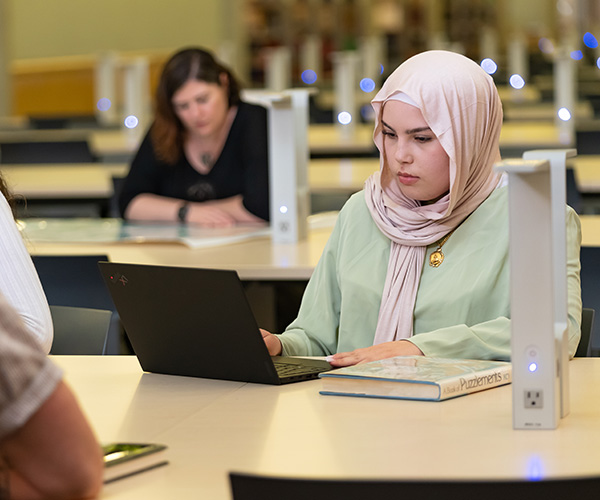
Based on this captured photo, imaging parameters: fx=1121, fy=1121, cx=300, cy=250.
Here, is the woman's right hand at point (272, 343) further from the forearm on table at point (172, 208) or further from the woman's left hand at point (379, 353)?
the forearm on table at point (172, 208)

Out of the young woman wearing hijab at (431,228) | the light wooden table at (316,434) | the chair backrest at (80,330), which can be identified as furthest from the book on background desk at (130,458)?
the chair backrest at (80,330)

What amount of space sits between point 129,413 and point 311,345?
0.57 metres

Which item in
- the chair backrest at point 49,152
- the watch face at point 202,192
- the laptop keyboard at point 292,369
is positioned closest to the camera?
the laptop keyboard at point 292,369

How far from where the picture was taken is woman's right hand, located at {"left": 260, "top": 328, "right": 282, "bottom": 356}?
1.97 meters

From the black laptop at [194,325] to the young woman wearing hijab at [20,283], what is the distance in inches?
4.9

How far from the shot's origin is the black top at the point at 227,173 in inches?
146

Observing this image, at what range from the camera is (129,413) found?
5.26 ft

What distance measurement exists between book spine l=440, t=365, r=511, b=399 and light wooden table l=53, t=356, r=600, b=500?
0.6 inches

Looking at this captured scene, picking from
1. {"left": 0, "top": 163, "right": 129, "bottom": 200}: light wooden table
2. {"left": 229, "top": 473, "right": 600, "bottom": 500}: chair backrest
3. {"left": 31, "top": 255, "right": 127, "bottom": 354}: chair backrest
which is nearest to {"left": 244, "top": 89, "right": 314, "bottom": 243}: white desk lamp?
{"left": 31, "top": 255, "right": 127, "bottom": 354}: chair backrest

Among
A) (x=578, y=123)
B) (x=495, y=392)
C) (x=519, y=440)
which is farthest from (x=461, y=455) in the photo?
(x=578, y=123)

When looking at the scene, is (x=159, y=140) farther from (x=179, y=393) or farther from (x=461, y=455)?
(x=461, y=455)

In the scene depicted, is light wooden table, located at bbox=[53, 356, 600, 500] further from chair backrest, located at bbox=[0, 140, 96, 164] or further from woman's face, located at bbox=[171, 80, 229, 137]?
chair backrest, located at bbox=[0, 140, 96, 164]

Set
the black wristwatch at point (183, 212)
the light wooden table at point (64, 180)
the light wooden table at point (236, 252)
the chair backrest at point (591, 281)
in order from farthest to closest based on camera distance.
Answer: the light wooden table at point (64, 180)
the black wristwatch at point (183, 212)
the light wooden table at point (236, 252)
the chair backrest at point (591, 281)

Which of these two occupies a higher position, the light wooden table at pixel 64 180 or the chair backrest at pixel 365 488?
the chair backrest at pixel 365 488
